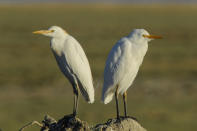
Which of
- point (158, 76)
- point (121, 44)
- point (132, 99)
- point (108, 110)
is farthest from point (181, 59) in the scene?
point (121, 44)

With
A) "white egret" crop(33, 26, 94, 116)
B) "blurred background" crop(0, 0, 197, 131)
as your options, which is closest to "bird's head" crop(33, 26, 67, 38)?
"white egret" crop(33, 26, 94, 116)

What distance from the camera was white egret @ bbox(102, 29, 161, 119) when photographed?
8.12 m

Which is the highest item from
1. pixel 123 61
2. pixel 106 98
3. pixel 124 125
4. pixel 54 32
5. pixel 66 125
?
pixel 54 32

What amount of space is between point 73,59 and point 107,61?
1.54ft

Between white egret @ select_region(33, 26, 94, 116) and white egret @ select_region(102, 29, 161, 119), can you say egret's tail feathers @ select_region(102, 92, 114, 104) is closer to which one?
white egret @ select_region(102, 29, 161, 119)

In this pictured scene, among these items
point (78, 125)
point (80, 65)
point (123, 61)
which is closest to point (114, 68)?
point (123, 61)

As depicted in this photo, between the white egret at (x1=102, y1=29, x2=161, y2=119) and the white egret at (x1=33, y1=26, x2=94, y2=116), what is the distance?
0.31 meters

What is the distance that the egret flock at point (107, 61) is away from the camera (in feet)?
26.1

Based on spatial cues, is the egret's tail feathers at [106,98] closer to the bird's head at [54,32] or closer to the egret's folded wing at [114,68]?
the egret's folded wing at [114,68]

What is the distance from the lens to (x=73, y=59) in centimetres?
808

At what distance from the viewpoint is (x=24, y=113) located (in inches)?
818

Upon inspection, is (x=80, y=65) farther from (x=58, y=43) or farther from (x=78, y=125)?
(x=78, y=125)

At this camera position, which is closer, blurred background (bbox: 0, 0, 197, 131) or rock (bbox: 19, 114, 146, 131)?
rock (bbox: 19, 114, 146, 131)

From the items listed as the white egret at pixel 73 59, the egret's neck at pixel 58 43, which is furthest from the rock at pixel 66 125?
the egret's neck at pixel 58 43
